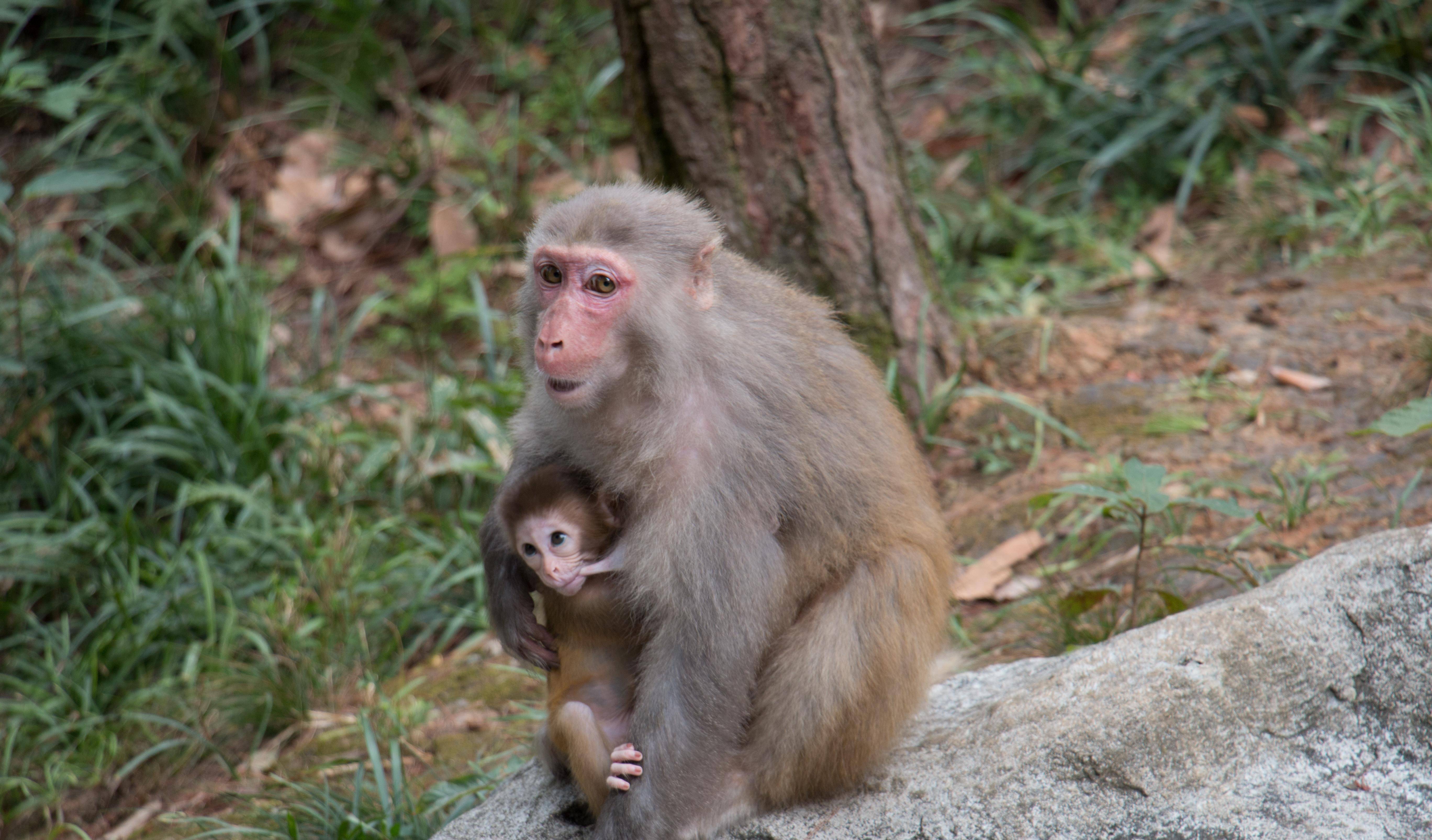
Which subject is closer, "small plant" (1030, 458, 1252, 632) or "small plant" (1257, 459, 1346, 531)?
"small plant" (1030, 458, 1252, 632)

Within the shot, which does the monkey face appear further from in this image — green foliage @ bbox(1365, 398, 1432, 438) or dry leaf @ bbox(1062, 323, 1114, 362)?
dry leaf @ bbox(1062, 323, 1114, 362)

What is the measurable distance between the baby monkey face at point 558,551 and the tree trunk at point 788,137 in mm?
2169

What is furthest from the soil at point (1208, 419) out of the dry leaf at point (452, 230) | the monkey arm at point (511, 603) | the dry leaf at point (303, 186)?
the dry leaf at point (303, 186)

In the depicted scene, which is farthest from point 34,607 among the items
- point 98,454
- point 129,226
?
point 129,226

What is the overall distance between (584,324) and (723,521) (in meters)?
0.60

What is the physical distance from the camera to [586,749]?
3.09m

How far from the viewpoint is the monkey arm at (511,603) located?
3.48 m

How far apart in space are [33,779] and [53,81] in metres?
5.86

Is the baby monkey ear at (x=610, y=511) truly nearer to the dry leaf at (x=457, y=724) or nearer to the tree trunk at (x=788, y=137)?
the dry leaf at (x=457, y=724)

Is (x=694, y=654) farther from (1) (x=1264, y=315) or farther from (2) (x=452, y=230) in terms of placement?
(2) (x=452, y=230)

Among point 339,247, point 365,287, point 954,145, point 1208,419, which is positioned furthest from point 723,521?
point 339,247

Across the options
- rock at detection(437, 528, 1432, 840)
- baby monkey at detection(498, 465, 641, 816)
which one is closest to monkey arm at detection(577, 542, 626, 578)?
baby monkey at detection(498, 465, 641, 816)

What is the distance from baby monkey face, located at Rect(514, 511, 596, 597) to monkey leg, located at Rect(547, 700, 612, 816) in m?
0.32

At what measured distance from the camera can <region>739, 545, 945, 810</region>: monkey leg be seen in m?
3.00
